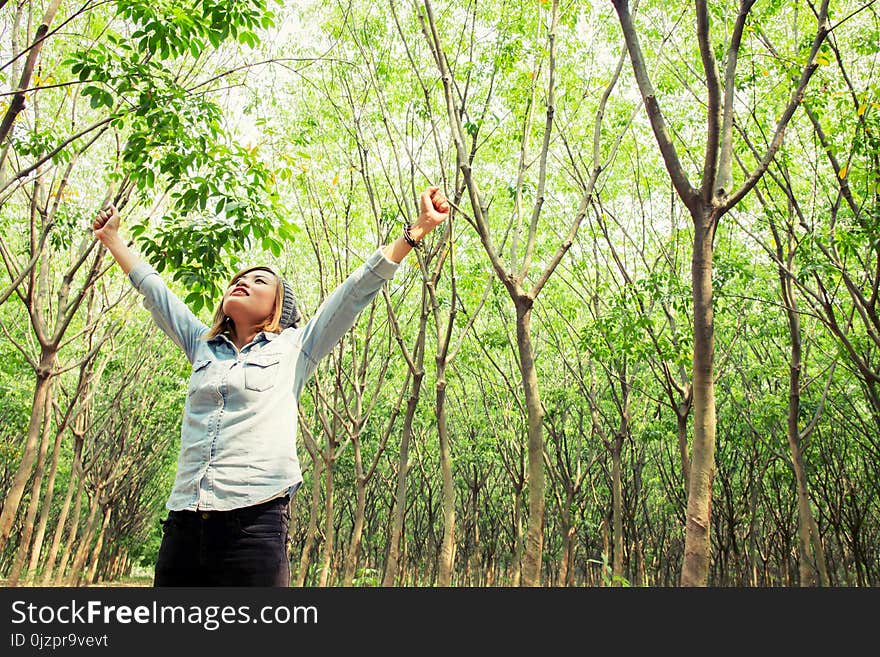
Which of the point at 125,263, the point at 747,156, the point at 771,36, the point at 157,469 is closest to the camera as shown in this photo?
the point at 125,263

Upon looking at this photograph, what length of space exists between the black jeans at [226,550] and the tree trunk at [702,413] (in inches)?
131

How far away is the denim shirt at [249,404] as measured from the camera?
2123 millimetres

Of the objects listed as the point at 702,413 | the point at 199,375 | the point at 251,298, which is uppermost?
the point at 702,413

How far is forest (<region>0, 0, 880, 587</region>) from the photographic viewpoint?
4.52m

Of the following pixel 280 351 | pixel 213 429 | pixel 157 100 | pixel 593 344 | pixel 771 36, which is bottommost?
pixel 213 429

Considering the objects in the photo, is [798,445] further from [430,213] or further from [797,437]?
[430,213]

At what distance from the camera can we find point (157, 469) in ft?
88.8

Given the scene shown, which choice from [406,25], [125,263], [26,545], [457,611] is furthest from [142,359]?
[457,611]

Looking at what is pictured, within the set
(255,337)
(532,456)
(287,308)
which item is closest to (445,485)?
(532,456)

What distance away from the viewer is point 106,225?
2770 mm

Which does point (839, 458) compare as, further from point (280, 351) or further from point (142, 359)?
point (280, 351)

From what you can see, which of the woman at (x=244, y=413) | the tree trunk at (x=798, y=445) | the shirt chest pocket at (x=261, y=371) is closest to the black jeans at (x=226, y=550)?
the woman at (x=244, y=413)

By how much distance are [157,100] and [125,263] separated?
76.8 inches

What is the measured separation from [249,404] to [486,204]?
395 inches
